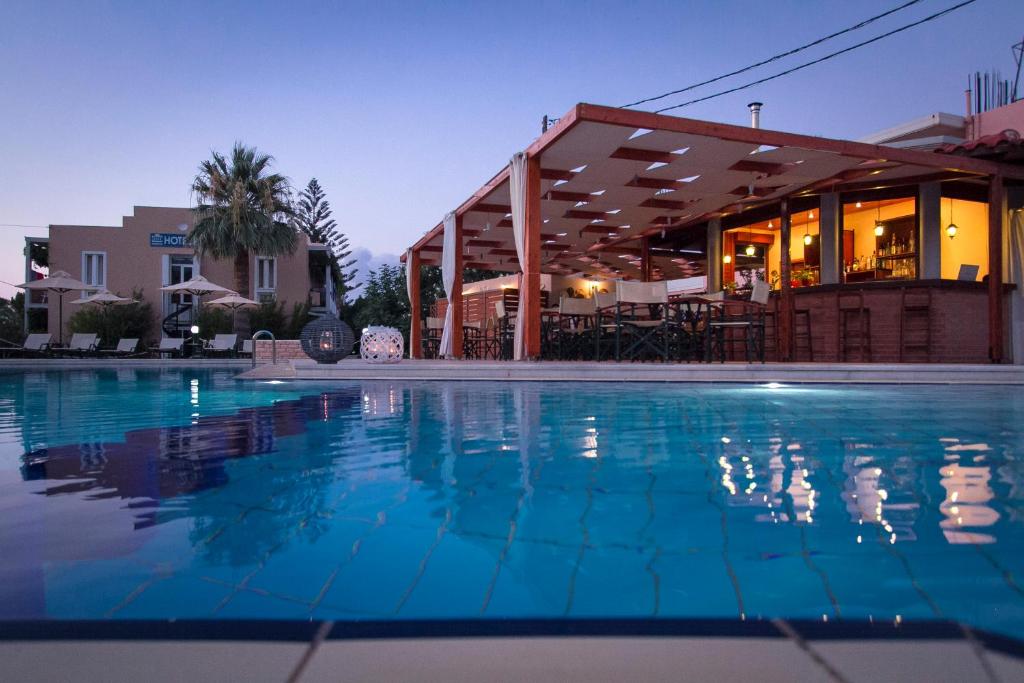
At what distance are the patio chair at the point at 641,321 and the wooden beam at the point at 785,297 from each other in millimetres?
2146

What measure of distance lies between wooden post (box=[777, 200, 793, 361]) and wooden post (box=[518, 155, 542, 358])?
4890 mm

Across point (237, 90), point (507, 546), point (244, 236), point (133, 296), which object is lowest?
point (507, 546)

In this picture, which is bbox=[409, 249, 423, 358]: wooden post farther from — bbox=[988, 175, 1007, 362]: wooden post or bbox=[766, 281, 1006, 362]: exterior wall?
bbox=[988, 175, 1007, 362]: wooden post

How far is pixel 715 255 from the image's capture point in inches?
525

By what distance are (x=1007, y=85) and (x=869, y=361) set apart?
47.3 feet

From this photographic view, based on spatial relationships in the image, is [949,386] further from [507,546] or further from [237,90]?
[237,90]

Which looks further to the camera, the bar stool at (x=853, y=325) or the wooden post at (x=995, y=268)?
the bar stool at (x=853, y=325)

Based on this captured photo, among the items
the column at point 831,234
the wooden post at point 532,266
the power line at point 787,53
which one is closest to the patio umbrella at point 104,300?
the wooden post at point 532,266

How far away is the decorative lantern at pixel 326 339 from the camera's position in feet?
31.0

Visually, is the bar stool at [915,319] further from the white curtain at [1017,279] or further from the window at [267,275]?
the window at [267,275]

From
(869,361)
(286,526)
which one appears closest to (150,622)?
(286,526)

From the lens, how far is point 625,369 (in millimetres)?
7676

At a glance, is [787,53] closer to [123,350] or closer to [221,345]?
[221,345]

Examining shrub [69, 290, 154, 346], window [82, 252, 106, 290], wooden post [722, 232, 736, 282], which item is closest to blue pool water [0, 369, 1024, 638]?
wooden post [722, 232, 736, 282]
